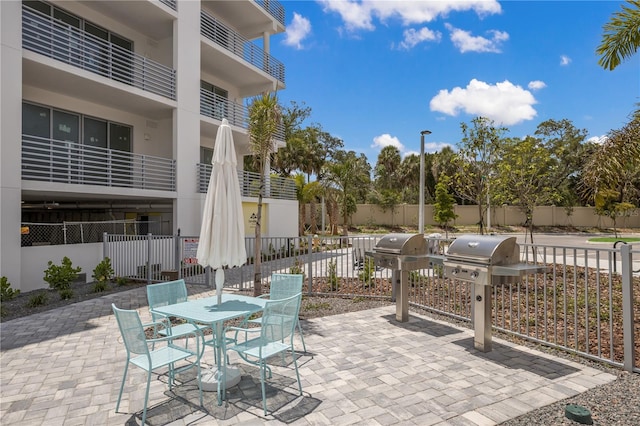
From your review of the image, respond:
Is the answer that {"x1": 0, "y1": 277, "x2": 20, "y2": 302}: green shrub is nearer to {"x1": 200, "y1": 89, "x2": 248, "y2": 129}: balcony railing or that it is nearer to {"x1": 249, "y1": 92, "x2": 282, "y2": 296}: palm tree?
{"x1": 249, "y1": 92, "x2": 282, "y2": 296}: palm tree

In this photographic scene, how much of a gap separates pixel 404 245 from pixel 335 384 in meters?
2.86

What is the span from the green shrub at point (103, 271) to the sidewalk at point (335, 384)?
13.4 feet

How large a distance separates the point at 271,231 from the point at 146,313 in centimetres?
1107

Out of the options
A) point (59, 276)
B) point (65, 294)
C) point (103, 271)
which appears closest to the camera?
point (65, 294)

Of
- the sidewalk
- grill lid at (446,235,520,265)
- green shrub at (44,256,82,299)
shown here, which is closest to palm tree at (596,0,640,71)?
grill lid at (446,235,520,265)

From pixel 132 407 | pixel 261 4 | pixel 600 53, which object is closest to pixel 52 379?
pixel 132 407

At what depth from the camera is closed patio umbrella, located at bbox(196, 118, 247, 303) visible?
484 centimetres

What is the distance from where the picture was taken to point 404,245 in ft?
20.2

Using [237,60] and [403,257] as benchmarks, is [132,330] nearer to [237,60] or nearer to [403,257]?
[403,257]

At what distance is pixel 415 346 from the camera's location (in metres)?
5.21

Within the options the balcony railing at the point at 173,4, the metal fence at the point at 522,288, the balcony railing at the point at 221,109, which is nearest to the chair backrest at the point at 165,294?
the metal fence at the point at 522,288

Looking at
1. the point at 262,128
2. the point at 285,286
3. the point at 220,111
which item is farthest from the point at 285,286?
the point at 220,111

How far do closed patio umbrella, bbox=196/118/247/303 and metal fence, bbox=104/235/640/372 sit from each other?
3.46 m

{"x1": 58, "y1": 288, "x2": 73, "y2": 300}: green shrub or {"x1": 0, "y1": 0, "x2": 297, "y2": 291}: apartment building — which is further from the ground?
{"x1": 0, "y1": 0, "x2": 297, "y2": 291}: apartment building
